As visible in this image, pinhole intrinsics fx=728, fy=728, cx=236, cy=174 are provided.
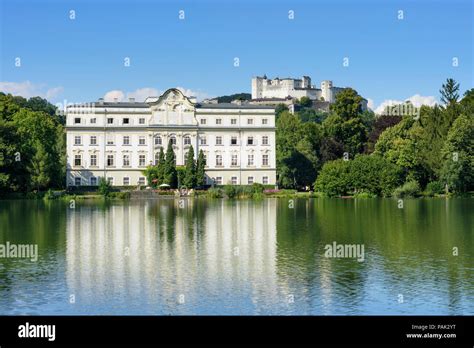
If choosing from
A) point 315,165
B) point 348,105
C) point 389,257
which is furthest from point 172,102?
point 389,257

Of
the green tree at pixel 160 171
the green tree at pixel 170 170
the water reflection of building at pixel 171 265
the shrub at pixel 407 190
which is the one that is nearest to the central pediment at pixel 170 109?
the green tree at pixel 170 170

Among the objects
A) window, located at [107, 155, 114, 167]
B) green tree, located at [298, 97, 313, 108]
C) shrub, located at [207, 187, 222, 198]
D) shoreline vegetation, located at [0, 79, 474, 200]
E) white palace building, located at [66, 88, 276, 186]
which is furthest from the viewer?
green tree, located at [298, 97, 313, 108]

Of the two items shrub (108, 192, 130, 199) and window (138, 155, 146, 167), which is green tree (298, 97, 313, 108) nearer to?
window (138, 155, 146, 167)

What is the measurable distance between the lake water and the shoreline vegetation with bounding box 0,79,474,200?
25328mm

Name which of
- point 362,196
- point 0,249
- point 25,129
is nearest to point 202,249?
point 0,249

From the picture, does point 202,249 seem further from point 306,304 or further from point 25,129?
point 25,129

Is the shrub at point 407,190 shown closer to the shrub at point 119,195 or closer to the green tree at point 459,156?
the green tree at point 459,156

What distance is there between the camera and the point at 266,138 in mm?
67750

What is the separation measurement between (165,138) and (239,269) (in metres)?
49.2

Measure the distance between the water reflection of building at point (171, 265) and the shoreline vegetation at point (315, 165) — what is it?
25.0 metres

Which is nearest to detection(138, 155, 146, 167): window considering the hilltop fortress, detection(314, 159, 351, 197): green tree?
detection(314, 159, 351, 197): green tree

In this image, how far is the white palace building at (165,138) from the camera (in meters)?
65.1

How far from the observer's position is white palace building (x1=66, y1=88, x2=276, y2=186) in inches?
2564
